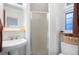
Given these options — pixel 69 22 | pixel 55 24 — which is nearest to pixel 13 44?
pixel 55 24

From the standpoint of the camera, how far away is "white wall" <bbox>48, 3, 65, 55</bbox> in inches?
52.7

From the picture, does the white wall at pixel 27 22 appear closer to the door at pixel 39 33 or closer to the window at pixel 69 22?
the door at pixel 39 33

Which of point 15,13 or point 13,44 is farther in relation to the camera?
point 15,13

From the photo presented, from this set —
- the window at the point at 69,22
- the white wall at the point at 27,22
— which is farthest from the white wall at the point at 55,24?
the white wall at the point at 27,22

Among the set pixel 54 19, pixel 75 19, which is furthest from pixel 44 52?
pixel 75 19

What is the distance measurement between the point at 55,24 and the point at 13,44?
0.52m

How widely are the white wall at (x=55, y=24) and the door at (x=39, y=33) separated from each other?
59mm

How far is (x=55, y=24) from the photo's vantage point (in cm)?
136

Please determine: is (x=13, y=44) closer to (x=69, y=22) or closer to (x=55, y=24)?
(x=55, y=24)

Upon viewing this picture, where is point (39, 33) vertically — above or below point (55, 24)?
below

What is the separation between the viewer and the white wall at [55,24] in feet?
4.39

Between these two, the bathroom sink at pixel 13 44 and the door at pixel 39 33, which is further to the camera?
the door at pixel 39 33
